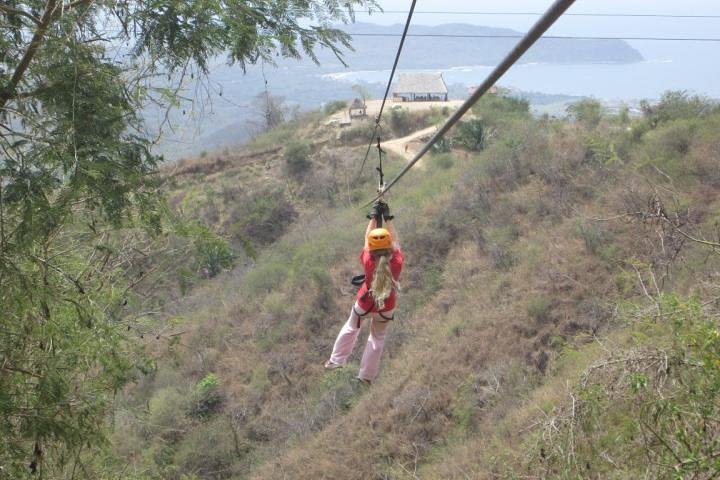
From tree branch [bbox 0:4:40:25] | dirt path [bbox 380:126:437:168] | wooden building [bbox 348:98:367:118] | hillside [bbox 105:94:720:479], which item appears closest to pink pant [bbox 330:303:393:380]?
hillside [bbox 105:94:720:479]

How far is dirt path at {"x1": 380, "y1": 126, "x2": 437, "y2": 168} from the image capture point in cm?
3117

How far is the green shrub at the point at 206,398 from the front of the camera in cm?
1549

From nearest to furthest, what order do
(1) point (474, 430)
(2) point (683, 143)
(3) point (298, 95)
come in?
1. (1) point (474, 430)
2. (2) point (683, 143)
3. (3) point (298, 95)

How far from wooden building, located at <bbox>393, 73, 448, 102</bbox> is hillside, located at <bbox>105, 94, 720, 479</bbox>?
2273 cm

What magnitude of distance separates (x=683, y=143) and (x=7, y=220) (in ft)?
51.0

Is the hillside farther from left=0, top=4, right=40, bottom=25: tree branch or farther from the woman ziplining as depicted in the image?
left=0, top=4, right=40, bottom=25: tree branch

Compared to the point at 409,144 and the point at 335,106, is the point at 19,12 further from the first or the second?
the point at 335,106

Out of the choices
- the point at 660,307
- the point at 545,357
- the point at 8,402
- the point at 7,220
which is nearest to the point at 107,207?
the point at 7,220

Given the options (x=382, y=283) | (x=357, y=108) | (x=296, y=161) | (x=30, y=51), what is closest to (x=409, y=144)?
(x=296, y=161)

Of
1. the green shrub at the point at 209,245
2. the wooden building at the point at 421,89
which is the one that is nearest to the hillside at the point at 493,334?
the green shrub at the point at 209,245

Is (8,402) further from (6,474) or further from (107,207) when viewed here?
(107,207)

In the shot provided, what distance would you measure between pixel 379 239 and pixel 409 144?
27.8 m

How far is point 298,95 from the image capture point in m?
64.3

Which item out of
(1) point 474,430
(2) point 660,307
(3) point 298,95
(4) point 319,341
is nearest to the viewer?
(2) point 660,307
